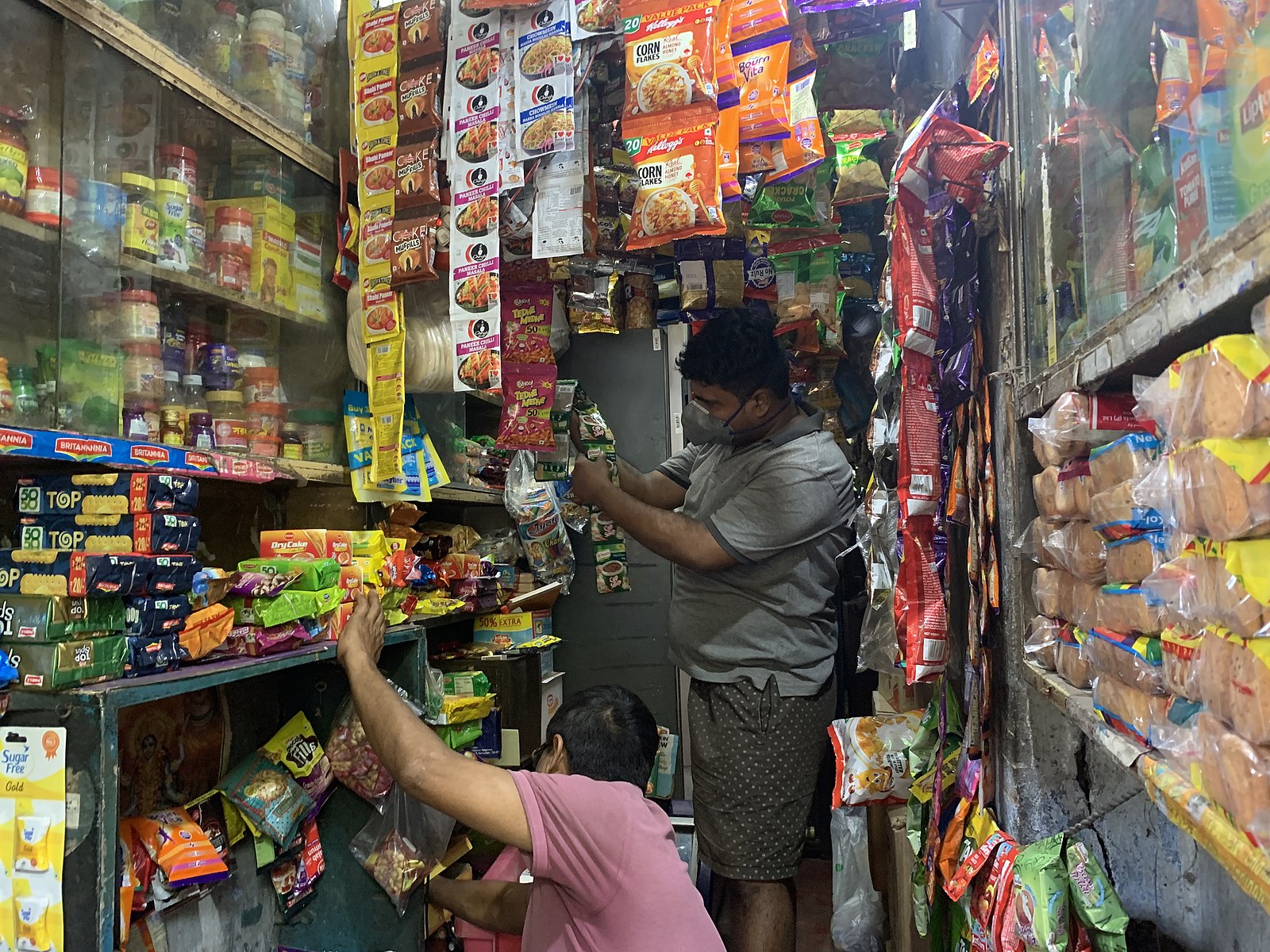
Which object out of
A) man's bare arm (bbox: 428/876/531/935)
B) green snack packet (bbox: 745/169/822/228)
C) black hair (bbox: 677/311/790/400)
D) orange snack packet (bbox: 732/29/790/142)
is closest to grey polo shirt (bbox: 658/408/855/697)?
black hair (bbox: 677/311/790/400)

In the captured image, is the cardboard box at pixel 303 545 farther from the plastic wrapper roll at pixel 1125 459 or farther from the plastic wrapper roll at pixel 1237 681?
the plastic wrapper roll at pixel 1237 681

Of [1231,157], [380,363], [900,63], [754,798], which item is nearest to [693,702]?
[754,798]

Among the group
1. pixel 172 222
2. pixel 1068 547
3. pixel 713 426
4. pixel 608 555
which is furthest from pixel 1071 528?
pixel 608 555

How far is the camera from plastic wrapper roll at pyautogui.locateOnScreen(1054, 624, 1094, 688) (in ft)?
3.74

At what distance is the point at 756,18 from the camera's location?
1967 millimetres

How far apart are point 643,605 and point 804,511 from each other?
1.96 meters

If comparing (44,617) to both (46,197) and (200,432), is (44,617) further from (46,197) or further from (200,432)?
(46,197)

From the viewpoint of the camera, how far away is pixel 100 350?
5.39 feet

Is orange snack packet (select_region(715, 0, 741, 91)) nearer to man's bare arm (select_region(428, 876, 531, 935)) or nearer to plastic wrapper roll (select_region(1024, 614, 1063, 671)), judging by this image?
plastic wrapper roll (select_region(1024, 614, 1063, 671))

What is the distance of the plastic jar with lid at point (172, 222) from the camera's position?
1802 mm

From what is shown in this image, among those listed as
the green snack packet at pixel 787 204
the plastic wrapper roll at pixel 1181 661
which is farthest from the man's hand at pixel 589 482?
the plastic wrapper roll at pixel 1181 661

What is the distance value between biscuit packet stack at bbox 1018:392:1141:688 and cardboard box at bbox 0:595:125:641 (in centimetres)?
145

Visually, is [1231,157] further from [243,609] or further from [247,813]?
[247,813]

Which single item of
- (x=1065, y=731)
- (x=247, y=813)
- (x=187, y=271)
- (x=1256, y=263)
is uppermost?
(x=187, y=271)
